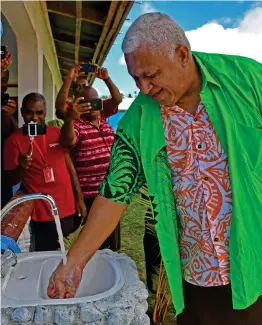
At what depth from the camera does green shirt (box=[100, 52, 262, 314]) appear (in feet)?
Answer: 4.67

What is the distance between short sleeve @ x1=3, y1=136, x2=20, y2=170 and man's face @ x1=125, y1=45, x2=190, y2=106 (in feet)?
5.88

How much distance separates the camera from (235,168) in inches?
55.6

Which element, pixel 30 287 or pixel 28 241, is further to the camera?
pixel 28 241

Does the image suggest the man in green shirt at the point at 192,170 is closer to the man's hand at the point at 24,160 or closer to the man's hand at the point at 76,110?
the man's hand at the point at 24,160

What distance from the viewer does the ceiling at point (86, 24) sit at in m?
5.58

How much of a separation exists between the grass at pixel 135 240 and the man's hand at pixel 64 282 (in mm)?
1884

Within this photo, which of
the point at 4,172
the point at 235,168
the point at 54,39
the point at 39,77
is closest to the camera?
the point at 235,168

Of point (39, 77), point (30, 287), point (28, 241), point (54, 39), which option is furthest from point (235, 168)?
point (54, 39)

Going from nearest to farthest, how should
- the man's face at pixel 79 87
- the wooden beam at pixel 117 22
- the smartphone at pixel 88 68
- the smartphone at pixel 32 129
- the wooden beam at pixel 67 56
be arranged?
1. the smartphone at pixel 32 129
2. the man's face at pixel 79 87
3. the smartphone at pixel 88 68
4. the wooden beam at pixel 117 22
5. the wooden beam at pixel 67 56

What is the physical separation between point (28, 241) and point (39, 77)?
3154mm

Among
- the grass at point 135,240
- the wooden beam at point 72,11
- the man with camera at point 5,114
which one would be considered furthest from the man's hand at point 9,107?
the wooden beam at point 72,11

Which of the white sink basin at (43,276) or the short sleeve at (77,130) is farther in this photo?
the short sleeve at (77,130)

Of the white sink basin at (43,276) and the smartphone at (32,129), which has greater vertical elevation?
the smartphone at (32,129)

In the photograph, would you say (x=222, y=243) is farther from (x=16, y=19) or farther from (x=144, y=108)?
(x=16, y=19)
